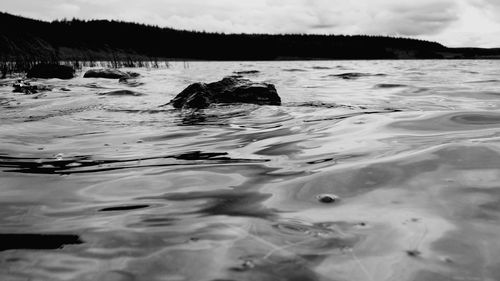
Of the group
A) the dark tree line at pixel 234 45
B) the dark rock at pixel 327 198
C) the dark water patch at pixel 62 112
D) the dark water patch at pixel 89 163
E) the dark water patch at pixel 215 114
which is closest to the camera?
the dark rock at pixel 327 198

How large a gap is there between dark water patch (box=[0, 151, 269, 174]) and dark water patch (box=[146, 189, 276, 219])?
0.65 meters

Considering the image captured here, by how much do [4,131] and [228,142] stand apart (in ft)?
7.58

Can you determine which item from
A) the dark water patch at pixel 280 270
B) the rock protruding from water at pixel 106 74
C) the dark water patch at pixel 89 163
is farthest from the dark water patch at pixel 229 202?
the rock protruding from water at pixel 106 74

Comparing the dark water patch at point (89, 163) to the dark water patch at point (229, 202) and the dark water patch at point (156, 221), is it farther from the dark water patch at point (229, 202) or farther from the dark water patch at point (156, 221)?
the dark water patch at point (156, 221)

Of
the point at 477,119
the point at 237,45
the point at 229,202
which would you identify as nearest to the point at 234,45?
the point at 237,45

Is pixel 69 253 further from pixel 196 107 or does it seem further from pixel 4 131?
pixel 196 107

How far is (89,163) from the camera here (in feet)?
8.79

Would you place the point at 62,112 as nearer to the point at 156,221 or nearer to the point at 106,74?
the point at 156,221

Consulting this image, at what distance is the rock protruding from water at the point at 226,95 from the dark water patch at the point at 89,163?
3.25 meters

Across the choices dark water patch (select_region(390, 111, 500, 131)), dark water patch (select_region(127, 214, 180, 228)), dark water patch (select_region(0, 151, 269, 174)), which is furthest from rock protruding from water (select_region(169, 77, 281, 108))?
dark water patch (select_region(127, 214, 180, 228))

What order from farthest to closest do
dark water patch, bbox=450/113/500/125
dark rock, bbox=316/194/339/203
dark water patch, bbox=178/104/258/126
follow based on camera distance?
dark water patch, bbox=178/104/258/126
dark water patch, bbox=450/113/500/125
dark rock, bbox=316/194/339/203

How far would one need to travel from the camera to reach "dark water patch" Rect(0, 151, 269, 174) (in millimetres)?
2502

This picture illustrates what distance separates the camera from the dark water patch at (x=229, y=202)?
1.68m

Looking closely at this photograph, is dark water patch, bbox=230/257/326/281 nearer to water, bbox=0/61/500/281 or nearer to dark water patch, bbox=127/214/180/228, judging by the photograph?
water, bbox=0/61/500/281
